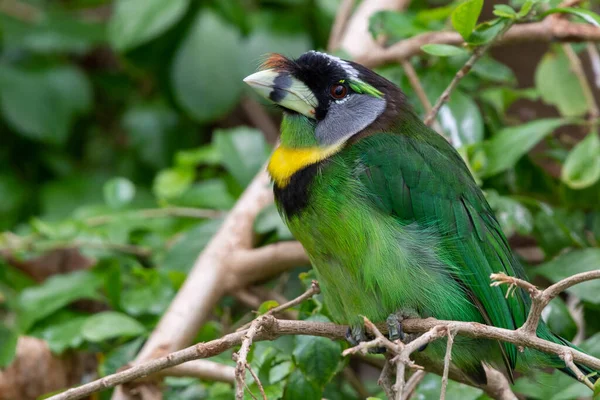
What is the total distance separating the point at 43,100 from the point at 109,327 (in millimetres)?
2313

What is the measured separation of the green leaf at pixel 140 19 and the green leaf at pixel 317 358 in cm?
215

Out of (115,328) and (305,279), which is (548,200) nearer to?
(305,279)

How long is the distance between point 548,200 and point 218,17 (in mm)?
1981

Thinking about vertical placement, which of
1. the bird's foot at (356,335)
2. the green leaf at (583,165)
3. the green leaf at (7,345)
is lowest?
the green leaf at (7,345)

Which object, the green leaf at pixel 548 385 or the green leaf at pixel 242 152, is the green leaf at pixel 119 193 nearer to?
the green leaf at pixel 242 152

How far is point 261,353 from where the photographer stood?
2.48 meters

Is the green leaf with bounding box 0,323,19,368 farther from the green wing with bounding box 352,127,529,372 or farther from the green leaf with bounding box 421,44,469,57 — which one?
the green leaf with bounding box 421,44,469,57

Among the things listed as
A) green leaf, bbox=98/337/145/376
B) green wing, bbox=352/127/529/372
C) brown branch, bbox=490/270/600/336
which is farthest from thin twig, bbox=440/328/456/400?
green leaf, bbox=98/337/145/376

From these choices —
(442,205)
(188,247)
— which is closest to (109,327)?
(188,247)

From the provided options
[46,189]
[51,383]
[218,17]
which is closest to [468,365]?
[51,383]

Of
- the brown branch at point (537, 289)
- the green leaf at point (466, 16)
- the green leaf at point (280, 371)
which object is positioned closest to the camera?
the brown branch at point (537, 289)

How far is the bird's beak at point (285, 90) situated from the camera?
2.46 m

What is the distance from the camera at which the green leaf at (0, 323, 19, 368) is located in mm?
2945

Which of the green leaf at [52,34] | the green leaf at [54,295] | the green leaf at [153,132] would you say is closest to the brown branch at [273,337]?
the green leaf at [54,295]
